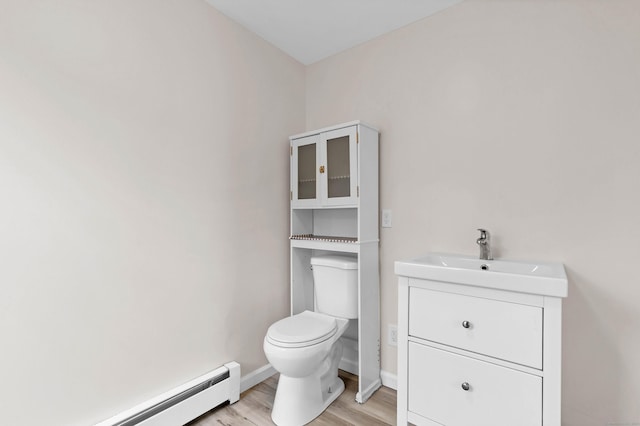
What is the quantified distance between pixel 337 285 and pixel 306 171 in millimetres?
826

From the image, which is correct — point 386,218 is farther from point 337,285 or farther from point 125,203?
point 125,203

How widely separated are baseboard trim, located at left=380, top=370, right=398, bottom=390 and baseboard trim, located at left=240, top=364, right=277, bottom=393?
0.77 meters

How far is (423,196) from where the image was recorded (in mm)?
1967

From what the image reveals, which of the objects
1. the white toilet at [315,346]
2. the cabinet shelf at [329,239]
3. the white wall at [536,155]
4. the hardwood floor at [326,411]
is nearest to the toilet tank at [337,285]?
the white toilet at [315,346]

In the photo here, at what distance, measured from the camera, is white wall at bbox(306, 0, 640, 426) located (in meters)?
1.41

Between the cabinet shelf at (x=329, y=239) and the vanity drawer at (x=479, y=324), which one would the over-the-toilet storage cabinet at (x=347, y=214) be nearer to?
the cabinet shelf at (x=329, y=239)

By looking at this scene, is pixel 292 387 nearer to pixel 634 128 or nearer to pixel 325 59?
pixel 634 128

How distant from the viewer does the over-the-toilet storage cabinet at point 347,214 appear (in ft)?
6.37

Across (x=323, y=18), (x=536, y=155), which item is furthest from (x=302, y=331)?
(x=323, y=18)

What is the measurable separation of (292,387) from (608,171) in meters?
1.91

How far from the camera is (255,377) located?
6.77 ft

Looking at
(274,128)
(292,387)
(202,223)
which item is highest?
(274,128)

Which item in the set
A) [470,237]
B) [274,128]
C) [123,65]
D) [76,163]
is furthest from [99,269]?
[470,237]

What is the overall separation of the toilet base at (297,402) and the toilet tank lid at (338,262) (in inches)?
26.8
